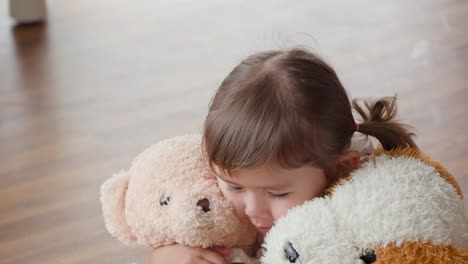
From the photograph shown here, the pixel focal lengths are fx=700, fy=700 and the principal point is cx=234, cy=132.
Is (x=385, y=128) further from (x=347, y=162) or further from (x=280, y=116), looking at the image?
(x=280, y=116)

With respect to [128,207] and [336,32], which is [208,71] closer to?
[336,32]

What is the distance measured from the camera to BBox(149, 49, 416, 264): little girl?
898mm

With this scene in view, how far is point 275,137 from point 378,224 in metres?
0.17

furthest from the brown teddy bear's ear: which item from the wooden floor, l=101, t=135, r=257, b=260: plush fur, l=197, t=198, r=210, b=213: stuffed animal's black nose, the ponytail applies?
the ponytail

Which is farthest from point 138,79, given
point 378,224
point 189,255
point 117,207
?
point 378,224

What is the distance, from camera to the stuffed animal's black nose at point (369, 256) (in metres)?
0.85

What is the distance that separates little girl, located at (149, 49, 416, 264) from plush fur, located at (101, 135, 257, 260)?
0.08 feet

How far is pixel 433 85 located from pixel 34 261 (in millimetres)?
1060

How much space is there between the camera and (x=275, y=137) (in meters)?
0.89

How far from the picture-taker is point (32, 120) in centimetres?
171

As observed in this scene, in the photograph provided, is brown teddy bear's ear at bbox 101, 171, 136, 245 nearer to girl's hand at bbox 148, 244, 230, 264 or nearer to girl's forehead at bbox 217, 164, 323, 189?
girl's hand at bbox 148, 244, 230, 264

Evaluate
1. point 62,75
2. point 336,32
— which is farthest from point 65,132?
point 336,32

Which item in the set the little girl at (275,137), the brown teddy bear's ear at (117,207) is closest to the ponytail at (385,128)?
the little girl at (275,137)

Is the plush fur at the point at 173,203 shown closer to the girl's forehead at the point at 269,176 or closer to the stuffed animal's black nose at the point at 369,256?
the girl's forehead at the point at 269,176
